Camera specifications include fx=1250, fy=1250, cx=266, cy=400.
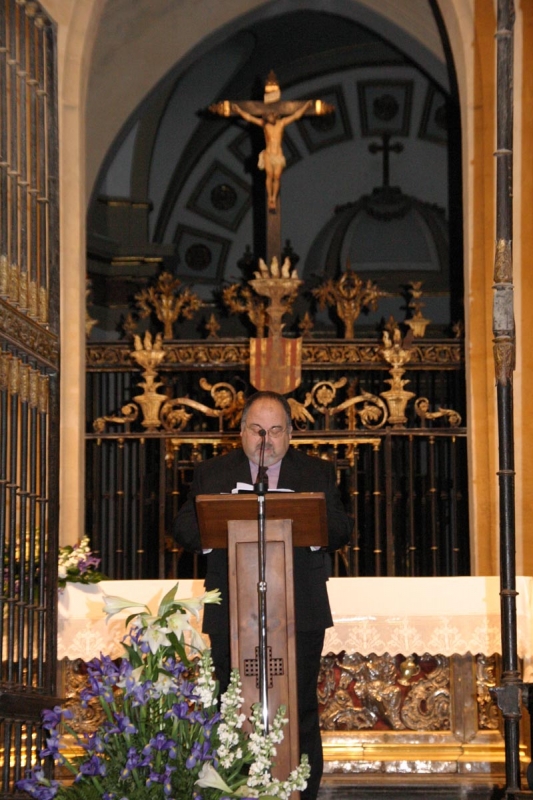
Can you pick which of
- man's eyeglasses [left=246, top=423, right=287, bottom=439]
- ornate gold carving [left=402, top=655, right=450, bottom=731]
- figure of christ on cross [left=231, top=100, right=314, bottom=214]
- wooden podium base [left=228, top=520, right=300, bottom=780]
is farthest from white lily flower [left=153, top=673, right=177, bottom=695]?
figure of christ on cross [left=231, top=100, right=314, bottom=214]

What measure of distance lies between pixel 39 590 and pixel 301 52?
9.13 meters

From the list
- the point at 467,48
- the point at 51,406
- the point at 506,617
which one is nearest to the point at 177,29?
the point at 467,48

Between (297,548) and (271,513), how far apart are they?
436 mm

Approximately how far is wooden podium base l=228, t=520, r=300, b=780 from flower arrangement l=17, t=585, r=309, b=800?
0.57m

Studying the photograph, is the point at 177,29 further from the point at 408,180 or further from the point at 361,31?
the point at 408,180

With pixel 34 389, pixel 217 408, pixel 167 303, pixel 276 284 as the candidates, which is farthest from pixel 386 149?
pixel 34 389

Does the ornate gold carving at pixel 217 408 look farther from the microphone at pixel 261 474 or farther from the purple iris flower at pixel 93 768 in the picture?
the purple iris flower at pixel 93 768

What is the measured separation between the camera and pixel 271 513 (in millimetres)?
4273

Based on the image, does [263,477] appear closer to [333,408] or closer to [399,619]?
[399,619]

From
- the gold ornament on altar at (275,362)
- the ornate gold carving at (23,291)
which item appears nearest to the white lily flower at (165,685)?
the ornate gold carving at (23,291)

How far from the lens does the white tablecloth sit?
239 inches

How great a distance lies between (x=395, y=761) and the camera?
6102 mm

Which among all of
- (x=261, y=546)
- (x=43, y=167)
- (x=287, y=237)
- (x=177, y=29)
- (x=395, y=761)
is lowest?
(x=395, y=761)

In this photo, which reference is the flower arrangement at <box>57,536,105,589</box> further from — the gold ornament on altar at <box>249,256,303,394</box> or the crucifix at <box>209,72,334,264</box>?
the crucifix at <box>209,72,334,264</box>
